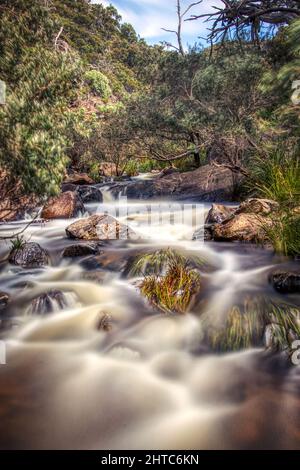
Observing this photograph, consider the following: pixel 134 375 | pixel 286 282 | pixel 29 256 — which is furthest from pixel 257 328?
pixel 29 256

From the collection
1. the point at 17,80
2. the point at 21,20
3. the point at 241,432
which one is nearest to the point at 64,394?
the point at 241,432

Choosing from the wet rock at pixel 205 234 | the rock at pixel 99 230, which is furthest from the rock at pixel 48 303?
the wet rock at pixel 205 234

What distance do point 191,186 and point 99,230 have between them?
21.3 feet

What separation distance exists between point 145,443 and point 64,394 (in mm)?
1009

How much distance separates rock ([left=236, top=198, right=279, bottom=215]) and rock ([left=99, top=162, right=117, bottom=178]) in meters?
12.8

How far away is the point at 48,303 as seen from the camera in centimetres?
501

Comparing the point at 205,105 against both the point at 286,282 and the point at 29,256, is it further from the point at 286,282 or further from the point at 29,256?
the point at 286,282

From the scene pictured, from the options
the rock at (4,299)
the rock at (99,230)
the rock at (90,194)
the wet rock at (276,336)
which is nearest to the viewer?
the wet rock at (276,336)

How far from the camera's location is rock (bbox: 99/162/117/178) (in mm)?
19578

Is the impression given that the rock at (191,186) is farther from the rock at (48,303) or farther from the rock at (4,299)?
the rock at (4,299)

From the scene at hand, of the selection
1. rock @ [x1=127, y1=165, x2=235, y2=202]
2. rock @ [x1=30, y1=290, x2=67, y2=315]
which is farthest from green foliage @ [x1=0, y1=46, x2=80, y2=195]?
rock @ [x1=127, y1=165, x2=235, y2=202]

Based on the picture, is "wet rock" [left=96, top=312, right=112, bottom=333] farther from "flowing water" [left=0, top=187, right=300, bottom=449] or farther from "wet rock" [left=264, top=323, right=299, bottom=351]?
"wet rock" [left=264, top=323, right=299, bottom=351]

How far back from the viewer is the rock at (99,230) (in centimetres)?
825

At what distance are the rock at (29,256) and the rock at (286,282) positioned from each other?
175 inches
